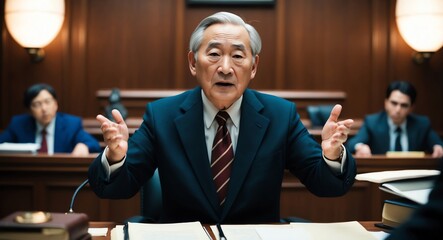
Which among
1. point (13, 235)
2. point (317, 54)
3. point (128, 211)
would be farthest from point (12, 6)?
point (13, 235)

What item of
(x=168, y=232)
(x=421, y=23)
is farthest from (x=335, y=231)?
(x=421, y=23)

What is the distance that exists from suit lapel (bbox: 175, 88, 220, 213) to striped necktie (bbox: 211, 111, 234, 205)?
0.15 feet

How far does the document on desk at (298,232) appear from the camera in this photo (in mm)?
1747

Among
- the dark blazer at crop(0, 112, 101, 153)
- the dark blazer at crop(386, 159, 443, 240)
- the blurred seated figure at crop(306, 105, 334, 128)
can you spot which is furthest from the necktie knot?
the blurred seated figure at crop(306, 105, 334, 128)

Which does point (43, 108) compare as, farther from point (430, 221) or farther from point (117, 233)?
point (430, 221)

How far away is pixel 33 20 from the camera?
5262mm

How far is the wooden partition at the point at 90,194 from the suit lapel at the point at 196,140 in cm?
163

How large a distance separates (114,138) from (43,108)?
10.6 ft

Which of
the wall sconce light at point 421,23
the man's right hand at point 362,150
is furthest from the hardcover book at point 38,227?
the wall sconce light at point 421,23

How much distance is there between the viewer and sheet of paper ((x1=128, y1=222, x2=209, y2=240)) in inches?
66.7

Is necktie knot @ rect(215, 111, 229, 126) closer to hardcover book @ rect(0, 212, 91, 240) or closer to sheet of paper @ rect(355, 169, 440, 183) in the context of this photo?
sheet of paper @ rect(355, 169, 440, 183)

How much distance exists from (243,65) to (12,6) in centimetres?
357

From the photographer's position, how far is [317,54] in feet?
19.2

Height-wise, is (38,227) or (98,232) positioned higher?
(38,227)
